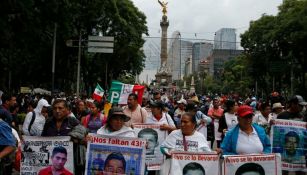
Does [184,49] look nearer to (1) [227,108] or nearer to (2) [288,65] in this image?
(2) [288,65]

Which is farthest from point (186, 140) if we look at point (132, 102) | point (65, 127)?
point (132, 102)

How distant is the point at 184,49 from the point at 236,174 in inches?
7076

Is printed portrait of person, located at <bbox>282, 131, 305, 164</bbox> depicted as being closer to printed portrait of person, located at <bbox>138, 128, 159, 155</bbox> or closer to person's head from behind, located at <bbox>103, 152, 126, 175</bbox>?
printed portrait of person, located at <bbox>138, 128, 159, 155</bbox>

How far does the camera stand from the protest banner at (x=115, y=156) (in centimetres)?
670

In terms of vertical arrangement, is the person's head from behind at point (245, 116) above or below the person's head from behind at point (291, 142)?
above

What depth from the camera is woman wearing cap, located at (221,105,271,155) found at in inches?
267

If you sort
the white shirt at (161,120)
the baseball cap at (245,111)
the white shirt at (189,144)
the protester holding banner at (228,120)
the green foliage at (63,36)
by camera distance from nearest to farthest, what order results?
the baseball cap at (245,111) < the white shirt at (189,144) < the white shirt at (161,120) < the protester holding banner at (228,120) < the green foliage at (63,36)

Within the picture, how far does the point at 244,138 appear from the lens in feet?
22.5

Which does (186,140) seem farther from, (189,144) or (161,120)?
(161,120)

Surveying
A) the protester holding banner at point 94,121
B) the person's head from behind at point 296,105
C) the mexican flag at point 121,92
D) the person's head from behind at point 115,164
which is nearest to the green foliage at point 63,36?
the mexican flag at point 121,92

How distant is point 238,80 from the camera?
11112cm

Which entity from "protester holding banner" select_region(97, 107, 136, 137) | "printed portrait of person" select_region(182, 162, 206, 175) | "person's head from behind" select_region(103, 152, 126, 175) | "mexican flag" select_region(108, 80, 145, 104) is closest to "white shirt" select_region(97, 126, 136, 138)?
"protester holding banner" select_region(97, 107, 136, 137)

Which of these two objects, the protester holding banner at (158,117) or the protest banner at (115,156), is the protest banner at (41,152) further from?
the protester holding banner at (158,117)

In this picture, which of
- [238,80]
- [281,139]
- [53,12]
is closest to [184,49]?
[238,80]
